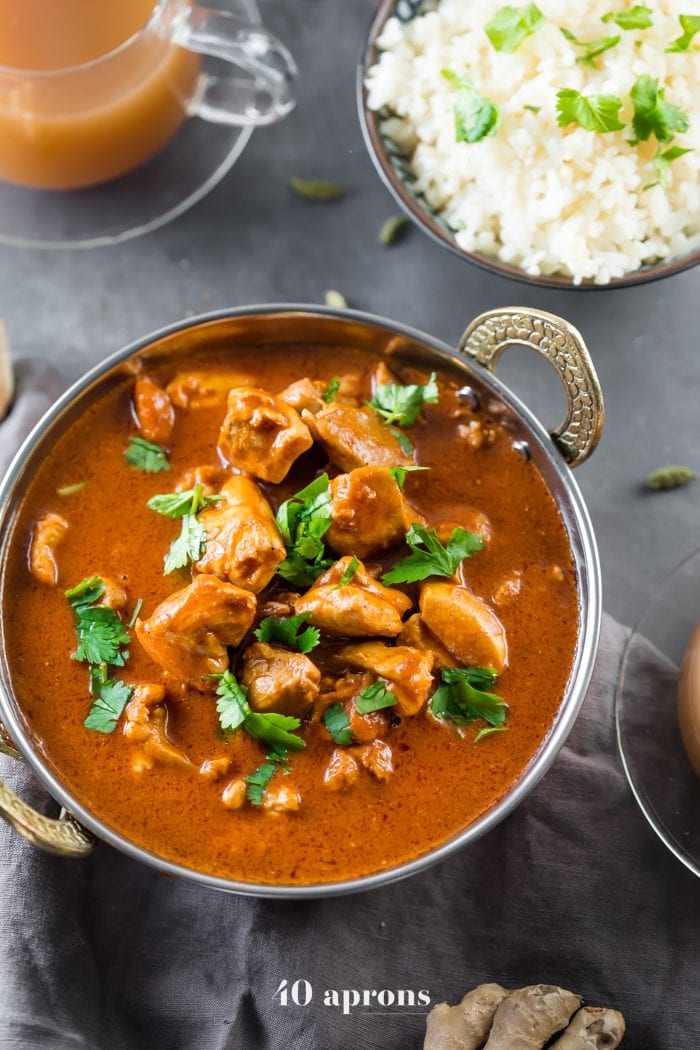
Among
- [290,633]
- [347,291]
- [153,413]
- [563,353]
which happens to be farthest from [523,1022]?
[347,291]

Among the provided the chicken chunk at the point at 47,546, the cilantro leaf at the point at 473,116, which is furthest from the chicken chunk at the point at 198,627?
the cilantro leaf at the point at 473,116

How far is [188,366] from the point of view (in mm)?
3137

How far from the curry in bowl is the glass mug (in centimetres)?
98

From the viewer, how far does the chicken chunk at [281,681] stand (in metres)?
2.62

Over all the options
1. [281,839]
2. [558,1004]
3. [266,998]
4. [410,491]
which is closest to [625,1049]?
[558,1004]

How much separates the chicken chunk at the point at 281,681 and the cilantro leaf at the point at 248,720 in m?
0.02

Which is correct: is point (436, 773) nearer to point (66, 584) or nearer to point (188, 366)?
point (66, 584)

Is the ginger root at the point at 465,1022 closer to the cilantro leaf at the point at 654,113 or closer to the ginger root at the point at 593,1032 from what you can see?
the ginger root at the point at 593,1032

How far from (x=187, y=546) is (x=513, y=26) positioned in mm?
1787

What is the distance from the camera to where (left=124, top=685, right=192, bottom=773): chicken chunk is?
2.69m

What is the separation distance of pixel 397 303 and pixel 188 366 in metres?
0.93

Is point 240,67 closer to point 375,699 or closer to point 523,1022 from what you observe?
point 375,699

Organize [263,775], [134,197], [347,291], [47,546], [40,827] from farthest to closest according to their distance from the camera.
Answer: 1. [134,197]
2. [347,291]
3. [47,546]
4. [263,775]
5. [40,827]

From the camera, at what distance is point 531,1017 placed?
9.26 feet
